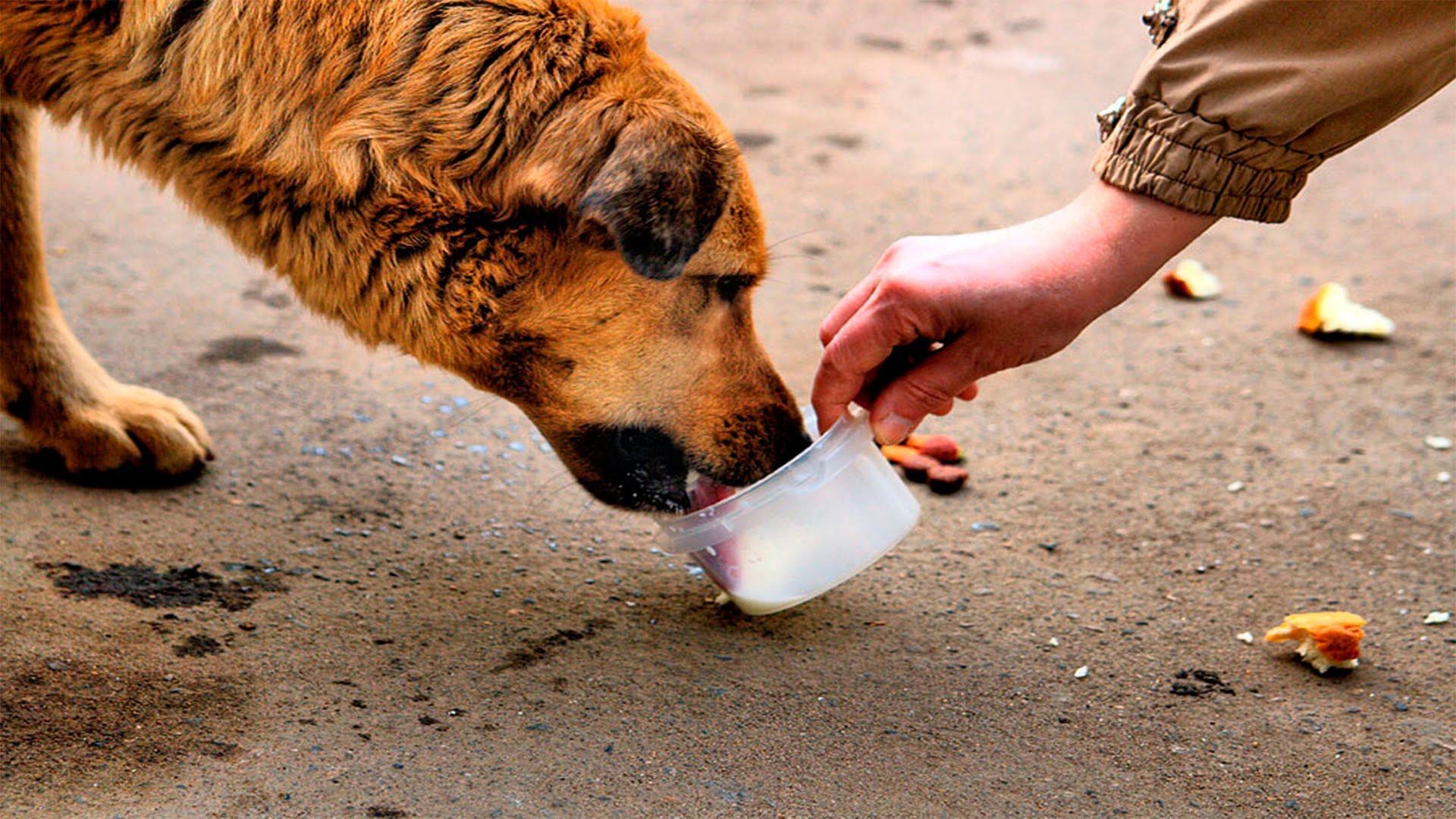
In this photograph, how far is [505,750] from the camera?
261 centimetres

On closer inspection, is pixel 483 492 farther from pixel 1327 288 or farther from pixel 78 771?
pixel 1327 288

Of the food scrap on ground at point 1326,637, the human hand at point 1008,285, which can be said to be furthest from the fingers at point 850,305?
the food scrap on ground at point 1326,637

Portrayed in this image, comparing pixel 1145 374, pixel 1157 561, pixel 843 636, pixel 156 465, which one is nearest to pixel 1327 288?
pixel 1145 374

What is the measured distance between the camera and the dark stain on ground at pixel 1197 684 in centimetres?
297

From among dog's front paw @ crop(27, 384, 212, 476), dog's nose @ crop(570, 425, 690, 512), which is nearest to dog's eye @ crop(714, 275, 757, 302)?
dog's nose @ crop(570, 425, 690, 512)

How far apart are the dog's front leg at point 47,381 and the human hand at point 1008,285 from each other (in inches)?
65.2

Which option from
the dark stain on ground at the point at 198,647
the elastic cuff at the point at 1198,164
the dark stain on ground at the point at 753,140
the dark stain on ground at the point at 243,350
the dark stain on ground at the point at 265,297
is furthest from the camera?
the dark stain on ground at the point at 753,140

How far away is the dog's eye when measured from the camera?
287 cm

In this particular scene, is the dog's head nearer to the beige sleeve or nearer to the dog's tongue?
the dog's tongue

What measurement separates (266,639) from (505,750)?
0.58 m

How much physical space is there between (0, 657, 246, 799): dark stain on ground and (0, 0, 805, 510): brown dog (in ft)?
2.45

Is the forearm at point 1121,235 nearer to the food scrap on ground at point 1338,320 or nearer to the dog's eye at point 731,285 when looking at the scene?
the dog's eye at point 731,285

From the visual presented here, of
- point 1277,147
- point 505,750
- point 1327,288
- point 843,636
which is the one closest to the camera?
point 1277,147

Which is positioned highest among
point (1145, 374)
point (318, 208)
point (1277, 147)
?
point (1277, 147)
